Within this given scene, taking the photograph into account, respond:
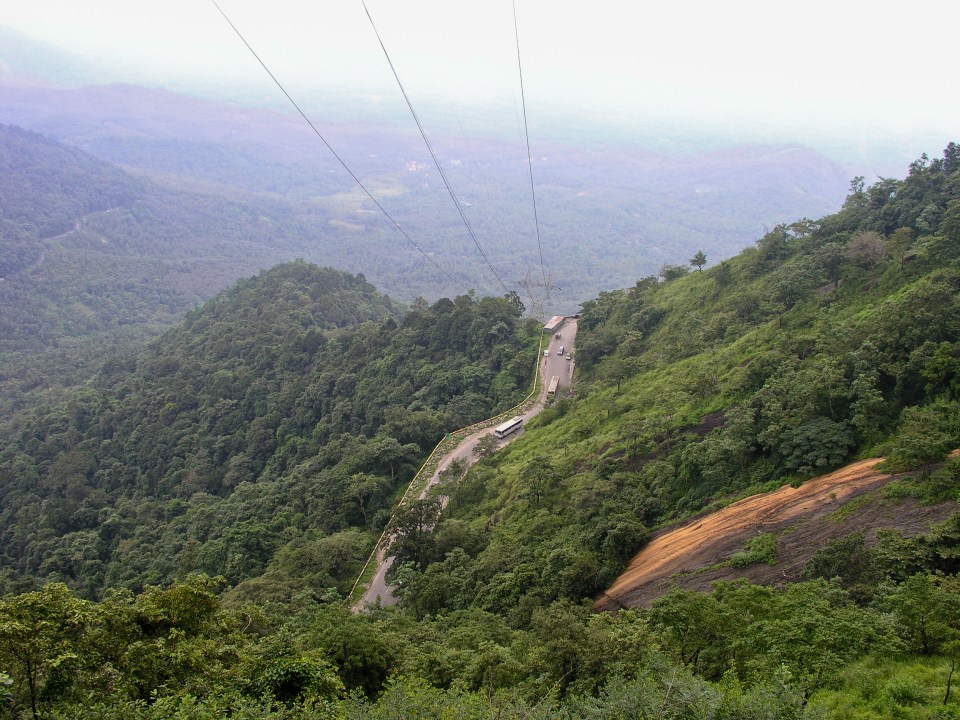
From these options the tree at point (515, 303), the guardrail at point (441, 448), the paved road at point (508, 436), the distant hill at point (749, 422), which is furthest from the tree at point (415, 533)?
the tree at point (515, 303)

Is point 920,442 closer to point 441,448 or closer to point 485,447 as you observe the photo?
point 485,447

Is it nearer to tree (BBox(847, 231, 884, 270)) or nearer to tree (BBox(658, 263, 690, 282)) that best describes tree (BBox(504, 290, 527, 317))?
tree (BBox(658, 263, 690, 282))

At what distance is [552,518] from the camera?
2284 cm

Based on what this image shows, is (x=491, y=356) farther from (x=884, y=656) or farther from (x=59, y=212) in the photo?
(x=59, y=212)

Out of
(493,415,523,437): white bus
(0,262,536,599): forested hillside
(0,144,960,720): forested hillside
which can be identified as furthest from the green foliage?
(493,415,523,437): white bus

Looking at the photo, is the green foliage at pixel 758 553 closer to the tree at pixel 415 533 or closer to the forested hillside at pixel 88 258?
the tree at pixel 415 533

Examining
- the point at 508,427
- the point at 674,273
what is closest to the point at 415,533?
the point at 508,427

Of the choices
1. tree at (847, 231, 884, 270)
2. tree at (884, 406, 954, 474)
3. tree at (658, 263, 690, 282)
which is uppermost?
tree at (847, 231, 884, 270)

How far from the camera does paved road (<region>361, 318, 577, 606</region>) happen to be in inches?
1020

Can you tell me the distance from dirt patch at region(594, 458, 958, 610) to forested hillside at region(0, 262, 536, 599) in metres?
13.7

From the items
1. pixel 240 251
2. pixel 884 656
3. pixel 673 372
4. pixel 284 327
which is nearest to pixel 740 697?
pixel 884 656

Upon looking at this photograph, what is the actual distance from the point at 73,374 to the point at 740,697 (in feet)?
333

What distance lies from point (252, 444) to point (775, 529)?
142 ft

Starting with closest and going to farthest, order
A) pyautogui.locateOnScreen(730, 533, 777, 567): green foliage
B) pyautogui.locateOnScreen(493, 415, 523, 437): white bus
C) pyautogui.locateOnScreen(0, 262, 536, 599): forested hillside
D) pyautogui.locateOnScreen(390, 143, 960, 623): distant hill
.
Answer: pyautogui.locateOnScreen(730, 533, 777, 567): green foliage → pyautogui.locateOnScreen(390, 143, 960, 623): distant hill → pyautogui.locateOnScreen(0, 262, 536, 599): forested hillside → pyautogui.locateOnScreen(493, 415, 523, 437): white bus
